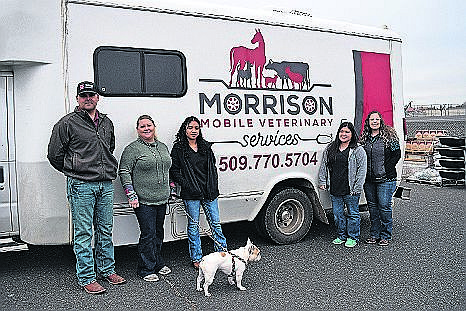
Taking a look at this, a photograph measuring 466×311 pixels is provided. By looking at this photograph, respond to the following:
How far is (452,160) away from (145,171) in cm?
954

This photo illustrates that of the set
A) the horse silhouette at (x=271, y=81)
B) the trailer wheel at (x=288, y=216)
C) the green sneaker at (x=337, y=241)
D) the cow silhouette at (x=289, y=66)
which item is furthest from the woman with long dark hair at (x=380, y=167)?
the horse silhouette at (x=271, y=81)

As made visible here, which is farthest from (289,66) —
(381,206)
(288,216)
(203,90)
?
(381,206)

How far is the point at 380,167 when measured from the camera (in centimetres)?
695

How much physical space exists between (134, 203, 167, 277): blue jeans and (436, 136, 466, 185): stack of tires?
9186 mm

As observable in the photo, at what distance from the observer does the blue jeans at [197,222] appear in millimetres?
5879

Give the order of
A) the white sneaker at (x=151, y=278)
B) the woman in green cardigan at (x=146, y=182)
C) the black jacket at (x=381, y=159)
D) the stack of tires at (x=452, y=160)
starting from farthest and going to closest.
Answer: the stack of tires at (x=452, y=160), the black jacket at (x=381, y=159), the white sneaker at (x=151, y=278), the woman in green cardigan at (x=146, y=182)

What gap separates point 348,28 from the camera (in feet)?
24.3

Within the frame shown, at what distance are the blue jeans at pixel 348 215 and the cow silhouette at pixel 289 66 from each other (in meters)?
1.57

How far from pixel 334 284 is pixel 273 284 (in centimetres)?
64

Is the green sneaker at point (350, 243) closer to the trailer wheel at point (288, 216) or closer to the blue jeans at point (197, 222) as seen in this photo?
the trailer wheel at point (288, 216)

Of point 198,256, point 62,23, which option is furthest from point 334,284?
point 62,23

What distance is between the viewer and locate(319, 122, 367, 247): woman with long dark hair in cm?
687

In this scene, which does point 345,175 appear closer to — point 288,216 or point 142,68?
point 288,216

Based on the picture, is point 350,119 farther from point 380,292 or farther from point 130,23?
point 130,23
